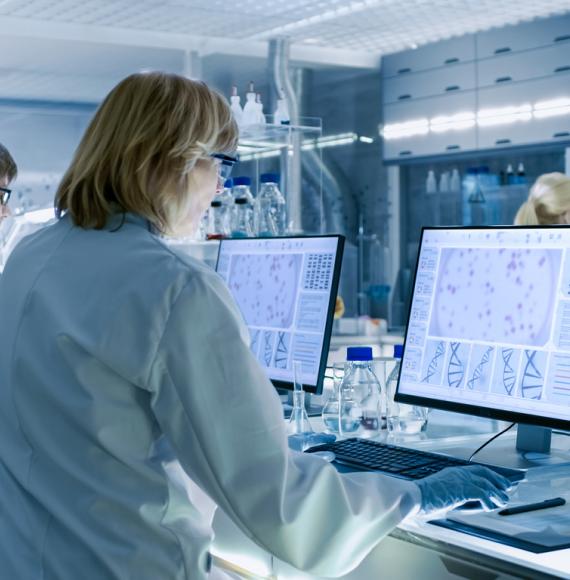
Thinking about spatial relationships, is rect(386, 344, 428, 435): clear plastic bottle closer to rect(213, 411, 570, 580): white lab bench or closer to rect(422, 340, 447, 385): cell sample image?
rect(213, 411, 570, 580): white lab bench

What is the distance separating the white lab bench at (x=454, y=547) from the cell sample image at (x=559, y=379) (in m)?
0.13

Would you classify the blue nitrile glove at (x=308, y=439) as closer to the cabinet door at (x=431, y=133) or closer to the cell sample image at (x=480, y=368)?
the cell sample image at (x=480, y=368)

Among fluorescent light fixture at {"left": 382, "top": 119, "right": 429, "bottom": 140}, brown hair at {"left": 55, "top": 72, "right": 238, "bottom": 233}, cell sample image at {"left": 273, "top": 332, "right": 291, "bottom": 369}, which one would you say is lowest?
cell sample image at {"left": 273, "top": 332, "right": 291, "bottom": 369}

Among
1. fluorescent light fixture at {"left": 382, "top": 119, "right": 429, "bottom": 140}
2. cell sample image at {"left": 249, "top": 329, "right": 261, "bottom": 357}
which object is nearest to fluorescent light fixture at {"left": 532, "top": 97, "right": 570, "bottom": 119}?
fluorescent light fixture at {"left": 382, "top": 119, "right": 429, "bottom": 140}

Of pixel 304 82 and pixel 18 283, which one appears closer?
pixel 18 283

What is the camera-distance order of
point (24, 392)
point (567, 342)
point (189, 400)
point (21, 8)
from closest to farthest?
point (189, 400)
point (24, 392)
point (567, 342)
point (21, 8)

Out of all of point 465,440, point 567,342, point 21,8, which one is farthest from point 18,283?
point 21,8

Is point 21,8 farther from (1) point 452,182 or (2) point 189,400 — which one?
(2) point 189,400

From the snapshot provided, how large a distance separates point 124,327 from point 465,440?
3.19 ft

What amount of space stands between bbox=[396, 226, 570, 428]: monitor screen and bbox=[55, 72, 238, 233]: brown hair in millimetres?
635

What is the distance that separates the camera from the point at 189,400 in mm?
1145

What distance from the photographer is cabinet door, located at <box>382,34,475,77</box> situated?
17.9 ft

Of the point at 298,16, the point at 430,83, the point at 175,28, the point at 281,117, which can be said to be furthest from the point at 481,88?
the point at 281,117

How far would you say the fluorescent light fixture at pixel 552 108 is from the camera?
5023 mm
